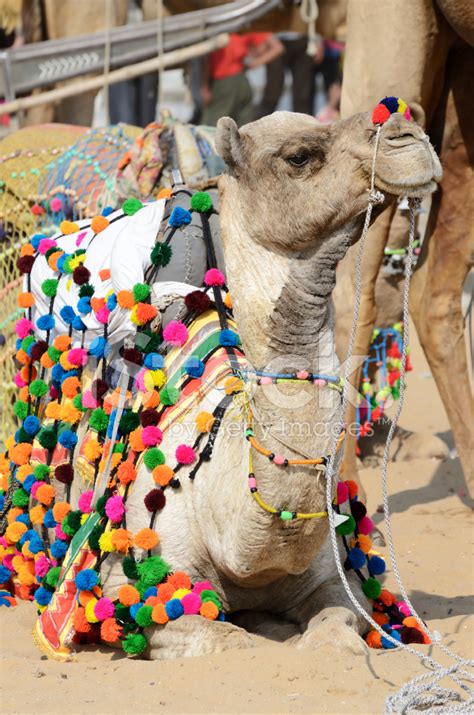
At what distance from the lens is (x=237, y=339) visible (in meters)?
4.21

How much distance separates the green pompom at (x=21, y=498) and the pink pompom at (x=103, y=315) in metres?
0.82

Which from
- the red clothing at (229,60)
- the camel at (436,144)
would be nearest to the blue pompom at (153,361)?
the camel at (436,144)

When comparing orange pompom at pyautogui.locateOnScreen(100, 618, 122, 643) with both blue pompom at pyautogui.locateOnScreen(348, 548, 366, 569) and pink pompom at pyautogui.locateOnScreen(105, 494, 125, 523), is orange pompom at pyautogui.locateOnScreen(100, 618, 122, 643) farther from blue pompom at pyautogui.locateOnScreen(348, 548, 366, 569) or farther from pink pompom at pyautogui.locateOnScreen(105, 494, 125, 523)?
blue pompom at pyautogui.locateOnScreen(348, 548, 366, 569)

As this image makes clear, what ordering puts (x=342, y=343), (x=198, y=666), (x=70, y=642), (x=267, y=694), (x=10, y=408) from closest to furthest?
1. (x=267, y=694)
2. (x=198, y=666)
3. (x=70, y=642)
4. (x=342, y=343)
5. (x=10, y=408)

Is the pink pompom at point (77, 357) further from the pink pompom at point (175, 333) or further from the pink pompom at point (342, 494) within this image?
the pink pompom at point (342, 494)

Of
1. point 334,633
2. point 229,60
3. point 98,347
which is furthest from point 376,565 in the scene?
point 229,60

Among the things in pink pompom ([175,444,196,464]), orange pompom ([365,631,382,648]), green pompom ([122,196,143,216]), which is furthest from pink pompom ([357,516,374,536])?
green pompom ([122,196,143,216])

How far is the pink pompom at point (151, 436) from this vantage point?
13.1 ft

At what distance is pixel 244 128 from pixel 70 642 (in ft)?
5.61

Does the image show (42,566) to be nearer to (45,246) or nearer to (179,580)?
(179,580)

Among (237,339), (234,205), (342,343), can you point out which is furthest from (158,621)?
(342,343)

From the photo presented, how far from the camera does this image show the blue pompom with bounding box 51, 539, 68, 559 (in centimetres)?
436

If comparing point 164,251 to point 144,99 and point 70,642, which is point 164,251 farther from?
point 144,99

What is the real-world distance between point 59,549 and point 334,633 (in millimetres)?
1146
